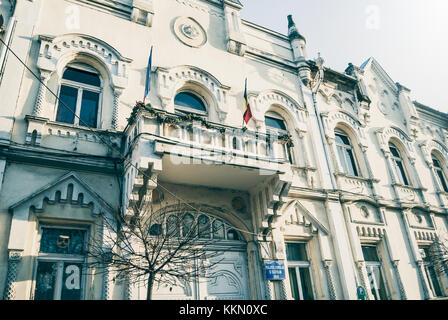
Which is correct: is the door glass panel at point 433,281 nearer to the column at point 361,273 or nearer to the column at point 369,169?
the column at point 369,169

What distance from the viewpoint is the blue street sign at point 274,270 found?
8.70m

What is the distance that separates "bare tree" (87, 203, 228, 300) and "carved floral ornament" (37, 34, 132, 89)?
3.69 meters

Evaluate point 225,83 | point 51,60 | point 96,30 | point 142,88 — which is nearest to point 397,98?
point 225,83

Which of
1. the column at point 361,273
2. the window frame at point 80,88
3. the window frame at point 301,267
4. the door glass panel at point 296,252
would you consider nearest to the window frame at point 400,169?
the column at point 361,273

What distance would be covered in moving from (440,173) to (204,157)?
14.4 m

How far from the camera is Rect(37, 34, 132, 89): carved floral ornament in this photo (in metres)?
8.30

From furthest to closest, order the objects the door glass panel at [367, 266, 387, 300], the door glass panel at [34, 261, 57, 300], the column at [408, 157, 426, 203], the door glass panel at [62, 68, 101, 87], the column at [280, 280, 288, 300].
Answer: the column at [408, 157, 426, 203]
the door glass panel at [367, 266, 387, 300]
the door glass panel at [62, 68, 101, 87]
the column at [280, 280, 288, 300]
the door glass panel at [34, 261, 57, 300]

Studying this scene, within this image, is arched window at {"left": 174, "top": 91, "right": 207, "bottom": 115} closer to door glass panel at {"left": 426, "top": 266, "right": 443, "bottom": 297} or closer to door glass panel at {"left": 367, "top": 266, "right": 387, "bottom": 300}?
door glass panel at {"left": 367, "top": 266, "right": 387, "bottom": 300}

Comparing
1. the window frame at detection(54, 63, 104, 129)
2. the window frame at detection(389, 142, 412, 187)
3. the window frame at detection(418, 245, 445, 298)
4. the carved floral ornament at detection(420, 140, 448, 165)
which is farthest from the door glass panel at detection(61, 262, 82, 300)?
the carved floral ornament at detection(420, 140, 448, 165)

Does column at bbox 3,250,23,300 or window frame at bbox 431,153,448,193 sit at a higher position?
window frame at bbox 431,153,448,193

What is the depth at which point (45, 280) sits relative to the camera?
21.9 feet

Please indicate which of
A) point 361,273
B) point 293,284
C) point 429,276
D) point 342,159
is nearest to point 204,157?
point 293,284

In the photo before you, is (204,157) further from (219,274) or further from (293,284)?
(293,284)
